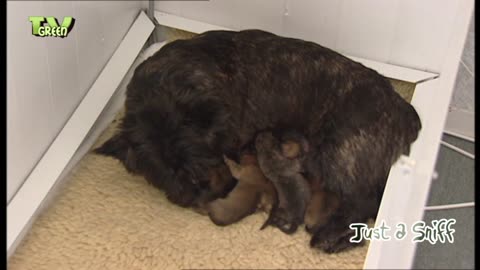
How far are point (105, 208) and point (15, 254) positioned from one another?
26 centimetres

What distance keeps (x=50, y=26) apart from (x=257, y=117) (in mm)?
557

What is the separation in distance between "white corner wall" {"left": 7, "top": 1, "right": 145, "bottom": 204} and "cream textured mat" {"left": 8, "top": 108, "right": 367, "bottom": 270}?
0.53 feet

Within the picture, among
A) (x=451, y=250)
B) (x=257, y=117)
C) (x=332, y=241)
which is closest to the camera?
(x=332, y=241)

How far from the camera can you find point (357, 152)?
5.16 ft

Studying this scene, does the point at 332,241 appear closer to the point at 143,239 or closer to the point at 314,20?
the point at 143,239

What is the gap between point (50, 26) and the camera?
4.62ft

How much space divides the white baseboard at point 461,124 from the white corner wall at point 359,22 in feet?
1.10

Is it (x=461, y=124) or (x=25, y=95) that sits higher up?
(x=25, y=95)

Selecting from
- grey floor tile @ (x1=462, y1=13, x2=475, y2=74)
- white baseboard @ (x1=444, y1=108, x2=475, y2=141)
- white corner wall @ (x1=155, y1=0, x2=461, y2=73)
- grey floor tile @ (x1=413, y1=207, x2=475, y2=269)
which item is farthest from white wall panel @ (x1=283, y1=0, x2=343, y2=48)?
grey floor tile @ (x1=413, y1=207, x2=475, y2=269)

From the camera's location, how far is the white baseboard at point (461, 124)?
218 cm

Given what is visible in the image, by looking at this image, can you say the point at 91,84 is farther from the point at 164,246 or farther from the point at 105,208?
the point at 164,246

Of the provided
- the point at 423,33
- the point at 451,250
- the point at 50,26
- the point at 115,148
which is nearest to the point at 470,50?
the point at 423,33

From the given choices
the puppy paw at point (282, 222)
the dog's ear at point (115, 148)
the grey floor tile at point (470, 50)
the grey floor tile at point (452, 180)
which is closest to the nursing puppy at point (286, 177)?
the puppy paw at point (282, 222)

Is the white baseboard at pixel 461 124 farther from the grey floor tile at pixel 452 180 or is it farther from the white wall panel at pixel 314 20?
the white wall panel at pixel 314 20
